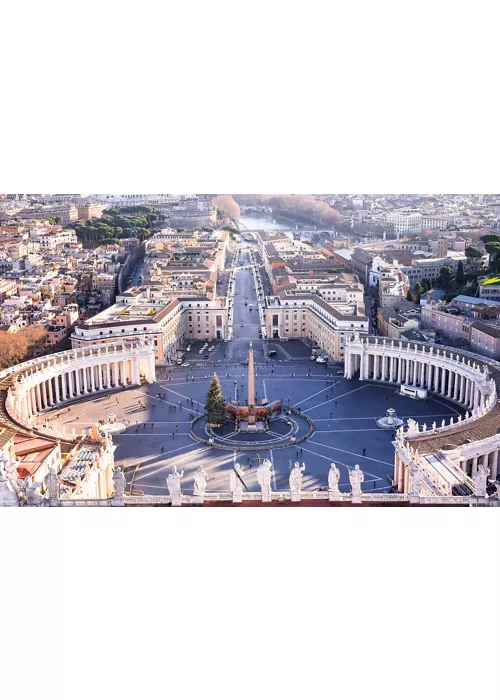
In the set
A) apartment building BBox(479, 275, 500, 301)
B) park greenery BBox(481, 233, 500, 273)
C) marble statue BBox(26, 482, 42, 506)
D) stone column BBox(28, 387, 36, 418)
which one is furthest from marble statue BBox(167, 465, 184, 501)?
park greenery BBox(481, 233, 500, 273)

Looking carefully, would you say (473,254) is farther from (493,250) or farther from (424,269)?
(424,269)

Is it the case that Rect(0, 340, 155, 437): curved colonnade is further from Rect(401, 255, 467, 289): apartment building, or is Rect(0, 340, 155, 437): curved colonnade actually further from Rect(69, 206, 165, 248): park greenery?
Rect(69, 206, 165, 248): park greenery

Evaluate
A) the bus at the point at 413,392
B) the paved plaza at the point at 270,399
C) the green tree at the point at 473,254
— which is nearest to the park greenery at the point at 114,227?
the green tree at the point at 473,254

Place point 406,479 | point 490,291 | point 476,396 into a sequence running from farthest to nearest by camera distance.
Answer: point 490,291, point 476,396, point 406,479

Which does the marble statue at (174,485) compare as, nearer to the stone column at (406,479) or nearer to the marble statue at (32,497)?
the marble statue at (32,497)

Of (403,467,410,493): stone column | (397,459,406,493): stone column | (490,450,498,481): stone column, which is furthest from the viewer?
(490,450,498,481): stone column

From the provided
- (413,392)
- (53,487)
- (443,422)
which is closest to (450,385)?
(413,392)
